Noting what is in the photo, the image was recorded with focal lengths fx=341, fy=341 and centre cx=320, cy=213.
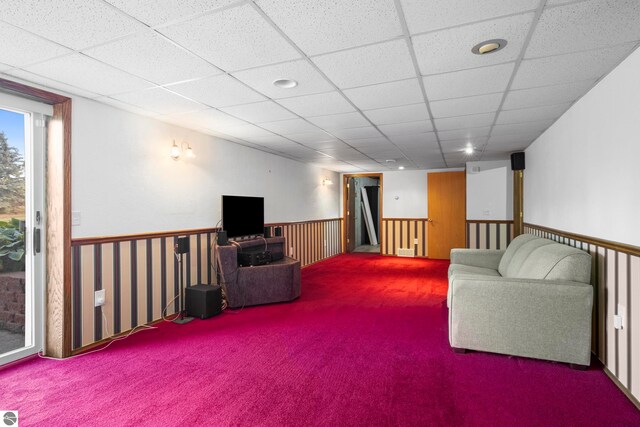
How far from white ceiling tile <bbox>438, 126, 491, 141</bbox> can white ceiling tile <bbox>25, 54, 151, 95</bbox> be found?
3625 mm

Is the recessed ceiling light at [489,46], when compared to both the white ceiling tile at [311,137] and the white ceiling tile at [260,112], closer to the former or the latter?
the white ceiling tile at [260,112]

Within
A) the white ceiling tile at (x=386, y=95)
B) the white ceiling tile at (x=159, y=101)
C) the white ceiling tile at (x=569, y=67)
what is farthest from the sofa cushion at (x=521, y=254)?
the white ceiling tile at (x=159, y=101)

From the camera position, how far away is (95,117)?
3230 mm

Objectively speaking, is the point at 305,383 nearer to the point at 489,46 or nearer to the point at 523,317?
the point at 523,317

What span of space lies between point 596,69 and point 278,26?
7.69 feet

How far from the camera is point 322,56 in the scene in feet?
7.57

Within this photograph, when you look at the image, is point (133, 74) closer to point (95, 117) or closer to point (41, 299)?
point (95, 117)

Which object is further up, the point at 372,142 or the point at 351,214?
the point at 372,142

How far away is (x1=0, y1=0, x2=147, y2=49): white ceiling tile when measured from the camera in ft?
5.63

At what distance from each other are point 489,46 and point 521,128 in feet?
8.65

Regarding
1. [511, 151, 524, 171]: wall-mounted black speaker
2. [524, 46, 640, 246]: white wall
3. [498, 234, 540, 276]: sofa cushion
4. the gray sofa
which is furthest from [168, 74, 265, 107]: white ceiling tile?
[511, 151, 524, 171]: wall-mounted black speaker

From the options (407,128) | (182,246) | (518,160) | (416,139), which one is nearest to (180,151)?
(182,246)

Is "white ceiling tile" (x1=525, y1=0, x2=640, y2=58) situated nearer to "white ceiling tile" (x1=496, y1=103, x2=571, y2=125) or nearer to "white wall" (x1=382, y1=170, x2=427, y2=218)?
"white ceiling tile" (x1=496, y1=103, x2=571, y2=125)

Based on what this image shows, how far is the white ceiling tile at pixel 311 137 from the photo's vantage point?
458 cm
